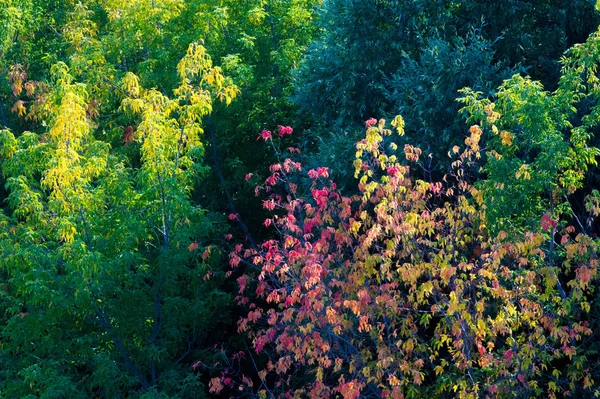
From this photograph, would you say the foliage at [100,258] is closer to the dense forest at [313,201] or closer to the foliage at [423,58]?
the dense forest at [313,201]

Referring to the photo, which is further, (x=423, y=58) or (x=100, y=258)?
(x=423, y=58)

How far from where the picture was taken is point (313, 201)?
13578mm

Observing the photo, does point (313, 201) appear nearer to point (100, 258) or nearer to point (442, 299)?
point (100, 258)

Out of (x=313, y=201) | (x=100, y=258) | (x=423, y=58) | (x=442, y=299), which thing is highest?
(x=423, y=58)

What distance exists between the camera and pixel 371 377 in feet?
33.8

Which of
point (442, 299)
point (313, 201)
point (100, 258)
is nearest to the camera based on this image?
point (442, 299)

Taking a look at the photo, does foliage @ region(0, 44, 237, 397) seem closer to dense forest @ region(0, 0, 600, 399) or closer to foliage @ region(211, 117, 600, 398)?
dense forest @ region(0, 0, 600, 399)

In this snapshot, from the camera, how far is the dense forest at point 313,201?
33.0 feet

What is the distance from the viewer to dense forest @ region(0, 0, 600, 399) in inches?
396

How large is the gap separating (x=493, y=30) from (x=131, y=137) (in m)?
6.48

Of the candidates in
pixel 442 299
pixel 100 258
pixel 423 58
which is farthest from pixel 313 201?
pixel 442 299

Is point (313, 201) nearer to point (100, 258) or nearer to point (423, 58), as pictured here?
point (423, 58)

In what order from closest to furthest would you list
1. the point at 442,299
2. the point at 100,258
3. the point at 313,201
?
the point at 442,299, the point at 100,258, the point at 313,201

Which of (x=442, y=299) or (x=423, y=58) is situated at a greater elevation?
(x=423, y=58)
